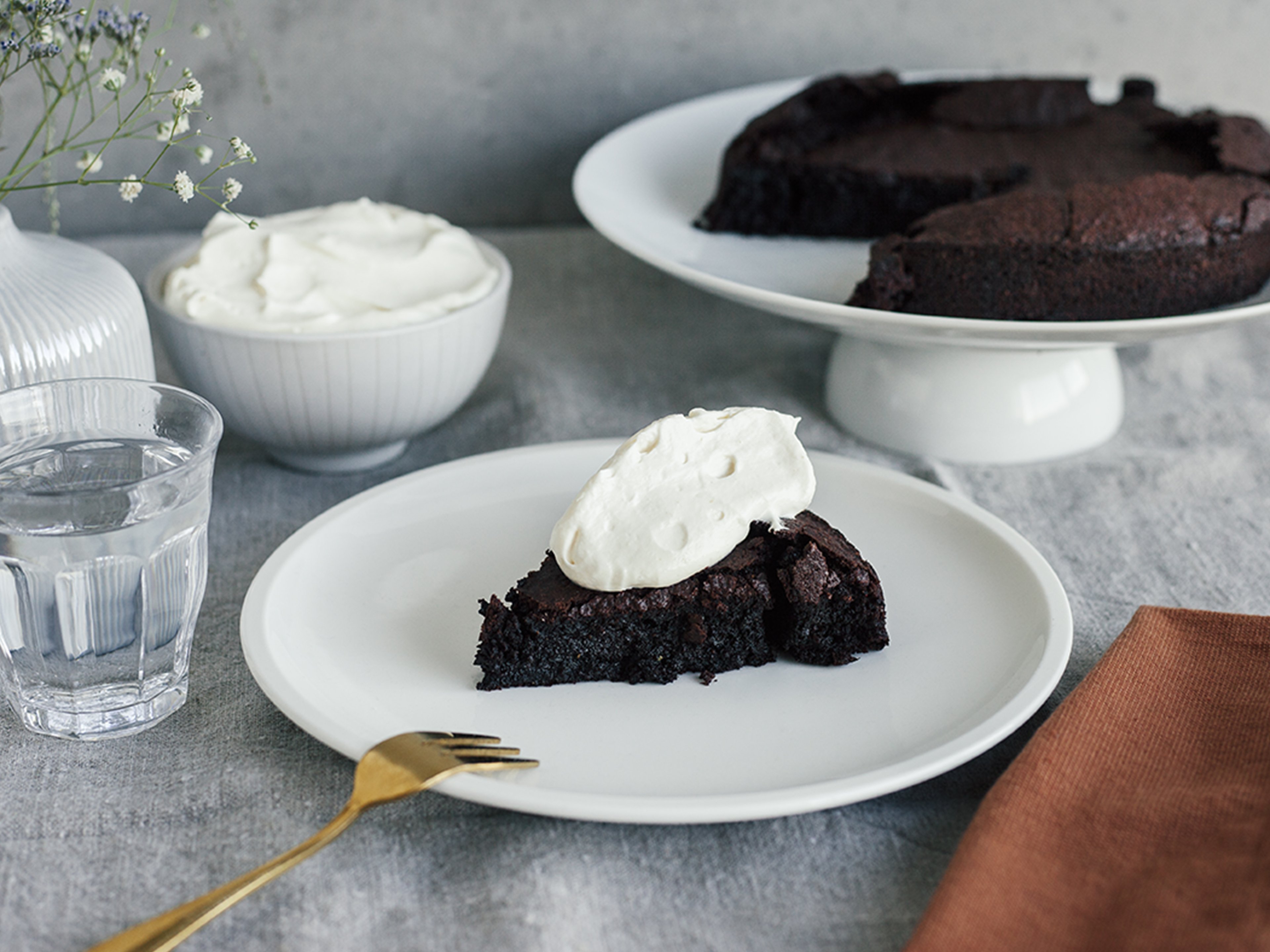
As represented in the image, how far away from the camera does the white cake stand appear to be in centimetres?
131

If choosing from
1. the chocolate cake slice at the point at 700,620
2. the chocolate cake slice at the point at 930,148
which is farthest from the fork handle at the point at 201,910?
the chocolate cake slice at the point at 930,148

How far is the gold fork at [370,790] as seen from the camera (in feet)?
2.34

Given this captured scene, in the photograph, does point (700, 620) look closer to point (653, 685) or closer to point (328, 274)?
point (653, 685)

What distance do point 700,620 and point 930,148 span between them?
→ 42.4 inches

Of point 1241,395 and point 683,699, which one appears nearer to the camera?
point 683,699

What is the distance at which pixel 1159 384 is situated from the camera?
1.70 metres

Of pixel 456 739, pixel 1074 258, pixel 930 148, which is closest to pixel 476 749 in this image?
pixel 456 739

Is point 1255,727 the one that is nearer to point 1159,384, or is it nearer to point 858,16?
point 1159,384

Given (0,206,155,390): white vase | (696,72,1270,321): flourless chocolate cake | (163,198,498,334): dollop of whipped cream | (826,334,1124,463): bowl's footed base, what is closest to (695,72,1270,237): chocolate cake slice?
(696,72,1270,321): flourless chocolate cake

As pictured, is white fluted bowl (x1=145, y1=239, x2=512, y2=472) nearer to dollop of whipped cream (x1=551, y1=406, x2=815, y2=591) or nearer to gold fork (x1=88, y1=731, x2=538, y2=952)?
dollop of whipped cream (x1=551, y1=406, x2=815, y2=591)

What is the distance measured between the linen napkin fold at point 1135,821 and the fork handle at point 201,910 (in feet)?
1.26

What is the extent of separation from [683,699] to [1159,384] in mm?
1056

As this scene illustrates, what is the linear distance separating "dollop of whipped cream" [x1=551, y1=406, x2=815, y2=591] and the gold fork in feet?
0.60

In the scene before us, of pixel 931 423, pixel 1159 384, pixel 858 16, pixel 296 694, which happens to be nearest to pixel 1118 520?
pixel 931 423
